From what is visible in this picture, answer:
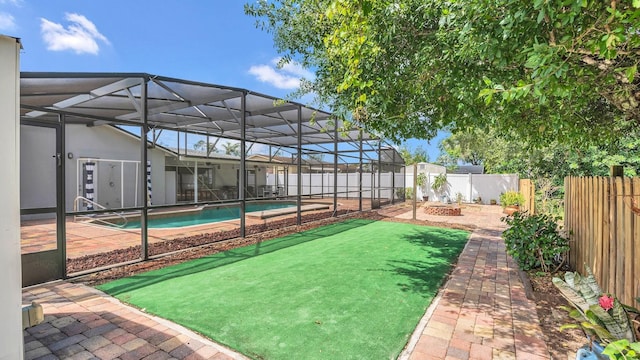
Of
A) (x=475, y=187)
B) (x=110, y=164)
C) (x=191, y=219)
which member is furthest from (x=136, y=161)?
(x=475, y=187)

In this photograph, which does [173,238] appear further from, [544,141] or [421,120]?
[544,141]

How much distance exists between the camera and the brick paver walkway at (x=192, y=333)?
2.32 m

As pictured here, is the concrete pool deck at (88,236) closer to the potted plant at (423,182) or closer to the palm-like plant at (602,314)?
the palm-like plant at (602,314)

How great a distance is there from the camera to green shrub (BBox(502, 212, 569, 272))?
420 cm

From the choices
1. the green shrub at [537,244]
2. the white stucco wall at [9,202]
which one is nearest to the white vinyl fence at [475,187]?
the green shrub at [537,244]

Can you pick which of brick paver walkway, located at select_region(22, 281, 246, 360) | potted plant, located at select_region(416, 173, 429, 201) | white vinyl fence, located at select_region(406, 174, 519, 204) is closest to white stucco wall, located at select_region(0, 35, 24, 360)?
brick paver walkway, located at select_region(22, 281, 246, 360)

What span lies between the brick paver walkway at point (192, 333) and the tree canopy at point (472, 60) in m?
1.97

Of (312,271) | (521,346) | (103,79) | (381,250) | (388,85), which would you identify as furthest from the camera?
(381,250)

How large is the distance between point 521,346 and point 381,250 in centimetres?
337

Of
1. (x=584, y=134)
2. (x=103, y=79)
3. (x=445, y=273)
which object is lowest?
(x=445, y=273)

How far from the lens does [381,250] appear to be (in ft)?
19.0

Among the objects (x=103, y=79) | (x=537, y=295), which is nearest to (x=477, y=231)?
(x=537, y=295)

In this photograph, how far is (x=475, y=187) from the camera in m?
16.3

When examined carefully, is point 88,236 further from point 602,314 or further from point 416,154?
point 416,154
